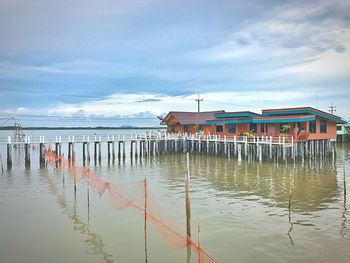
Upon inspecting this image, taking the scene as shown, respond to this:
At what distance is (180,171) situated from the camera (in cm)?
3256

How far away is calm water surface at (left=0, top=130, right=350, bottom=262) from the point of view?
41.7 feet

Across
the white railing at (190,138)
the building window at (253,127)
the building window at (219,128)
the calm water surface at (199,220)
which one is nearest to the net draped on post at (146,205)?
the calm water surface at (199,220)

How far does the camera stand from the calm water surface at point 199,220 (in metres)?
12.7

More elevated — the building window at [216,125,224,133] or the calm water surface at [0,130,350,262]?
the building window at [216,125,224,133]

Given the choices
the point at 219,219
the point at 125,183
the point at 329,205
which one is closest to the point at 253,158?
the point at 125,183

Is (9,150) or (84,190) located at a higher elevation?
(9,150)

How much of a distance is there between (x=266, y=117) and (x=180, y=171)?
12510 millimetres

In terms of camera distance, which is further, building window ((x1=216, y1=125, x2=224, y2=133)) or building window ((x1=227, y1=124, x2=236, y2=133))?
building window ((x1=216, y1=125, x2=224, y2=133))

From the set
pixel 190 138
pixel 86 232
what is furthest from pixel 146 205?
pixel 190 138

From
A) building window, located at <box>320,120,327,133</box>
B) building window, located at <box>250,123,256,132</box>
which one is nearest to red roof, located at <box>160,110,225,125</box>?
building window, located at <box>250,123,256,132</box>

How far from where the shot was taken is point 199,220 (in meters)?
16.5

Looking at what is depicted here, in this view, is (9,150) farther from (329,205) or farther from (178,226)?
(329,205)

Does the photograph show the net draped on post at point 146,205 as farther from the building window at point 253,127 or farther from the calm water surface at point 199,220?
the building window at point 253,127

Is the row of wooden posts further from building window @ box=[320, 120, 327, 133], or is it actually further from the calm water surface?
the calm water surface
